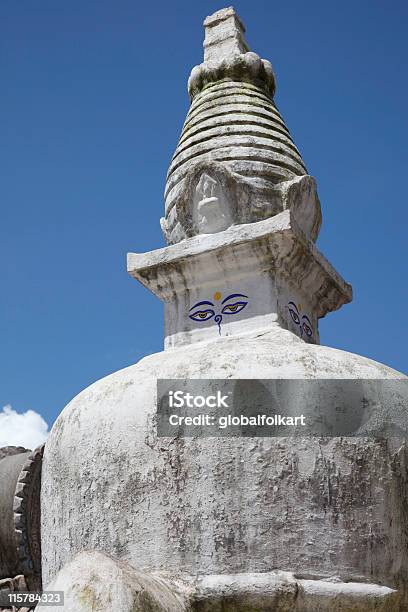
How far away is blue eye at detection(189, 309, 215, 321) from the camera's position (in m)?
6.01

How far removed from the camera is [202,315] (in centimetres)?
Answer: 604

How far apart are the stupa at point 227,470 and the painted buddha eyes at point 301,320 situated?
1cm

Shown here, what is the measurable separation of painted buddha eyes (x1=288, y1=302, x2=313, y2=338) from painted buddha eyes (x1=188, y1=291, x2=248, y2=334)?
0.36 m

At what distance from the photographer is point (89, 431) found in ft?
16.8

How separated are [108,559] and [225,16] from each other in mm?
4947

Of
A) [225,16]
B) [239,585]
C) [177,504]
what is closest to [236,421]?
[177,504]

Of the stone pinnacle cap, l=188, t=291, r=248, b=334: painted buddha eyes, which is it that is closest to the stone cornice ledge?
l=188, t=291, r=248, b=334: painted buddha eyes

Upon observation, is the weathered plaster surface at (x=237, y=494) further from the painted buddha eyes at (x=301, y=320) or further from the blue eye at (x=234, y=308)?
the painted buddha eyes at (x=301, y=320)

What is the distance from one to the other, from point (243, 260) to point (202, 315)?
494mm

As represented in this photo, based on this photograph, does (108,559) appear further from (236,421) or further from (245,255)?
(245,255)

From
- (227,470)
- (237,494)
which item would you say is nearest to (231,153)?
(227,470)

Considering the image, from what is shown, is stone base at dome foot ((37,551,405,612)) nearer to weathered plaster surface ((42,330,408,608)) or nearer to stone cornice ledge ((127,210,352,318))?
weathered plaster surface ((42,330,408,608))

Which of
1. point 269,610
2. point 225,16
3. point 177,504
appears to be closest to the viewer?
point 269,610

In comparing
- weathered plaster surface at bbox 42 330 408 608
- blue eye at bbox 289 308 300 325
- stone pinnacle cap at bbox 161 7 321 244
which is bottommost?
weathered plaster surface at bbox 42 330 408 608
